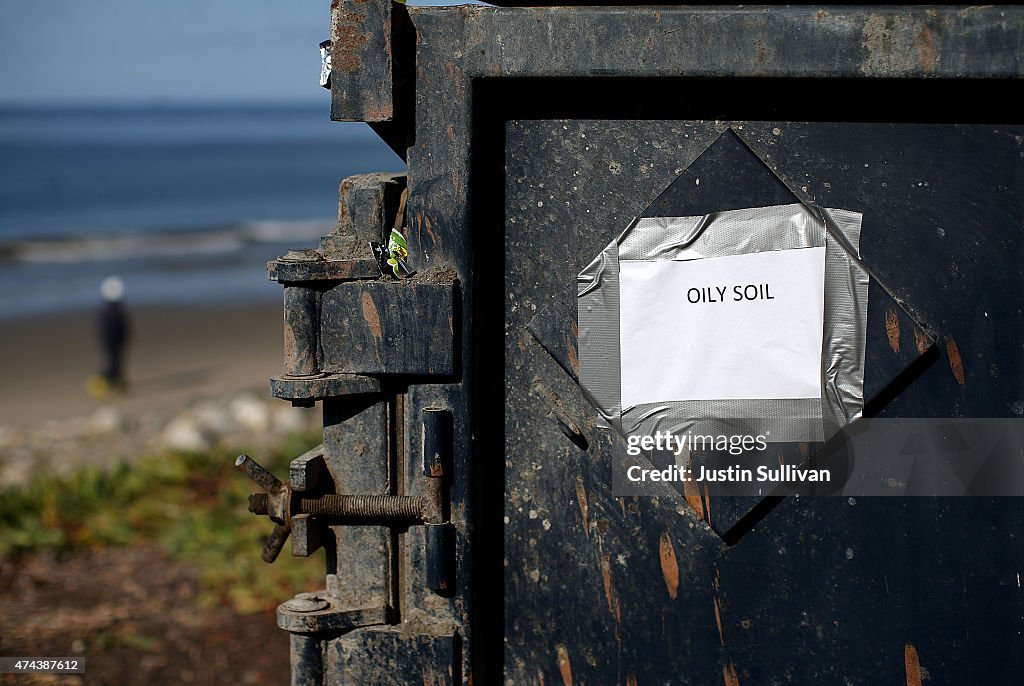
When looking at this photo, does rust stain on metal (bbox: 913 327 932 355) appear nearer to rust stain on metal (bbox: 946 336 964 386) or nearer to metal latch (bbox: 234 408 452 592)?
rust stain on metal (bbox: 946 336 964 386)

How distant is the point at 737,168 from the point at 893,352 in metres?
0.40

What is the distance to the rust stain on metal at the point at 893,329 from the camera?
1.67 metres

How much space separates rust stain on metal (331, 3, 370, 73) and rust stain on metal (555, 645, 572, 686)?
1.05 m

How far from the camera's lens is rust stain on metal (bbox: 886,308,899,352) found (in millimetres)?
1671

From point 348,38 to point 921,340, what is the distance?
1.06 meters

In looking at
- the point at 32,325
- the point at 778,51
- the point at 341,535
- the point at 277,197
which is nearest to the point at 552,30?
the point at 778,51

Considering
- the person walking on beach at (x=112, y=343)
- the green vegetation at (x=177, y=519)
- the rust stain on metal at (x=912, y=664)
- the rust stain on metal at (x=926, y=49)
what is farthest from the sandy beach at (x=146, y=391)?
the rust stain on metal at (x=926, y=49)

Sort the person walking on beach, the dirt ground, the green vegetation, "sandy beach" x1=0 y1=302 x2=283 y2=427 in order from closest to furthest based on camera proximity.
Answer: the dirt ground
the green vegetation
"sandy beach" x1=0 y1=302 x2=283 y2=427
the person walking on beach

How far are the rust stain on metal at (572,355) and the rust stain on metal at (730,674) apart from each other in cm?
56

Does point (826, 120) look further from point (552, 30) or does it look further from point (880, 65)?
point (552, 30)

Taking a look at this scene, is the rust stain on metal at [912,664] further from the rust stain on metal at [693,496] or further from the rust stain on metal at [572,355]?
the rust stain on metal at [572,355]

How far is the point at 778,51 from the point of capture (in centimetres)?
162

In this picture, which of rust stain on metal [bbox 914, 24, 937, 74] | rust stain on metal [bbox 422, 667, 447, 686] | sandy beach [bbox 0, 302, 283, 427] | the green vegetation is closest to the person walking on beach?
sandy beach [bbox 0, 302, 283, 427]

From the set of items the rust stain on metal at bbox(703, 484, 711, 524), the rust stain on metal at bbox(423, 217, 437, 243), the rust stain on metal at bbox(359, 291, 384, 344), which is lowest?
the rust stain on metal at bbox(703, 484, 711, 524)
